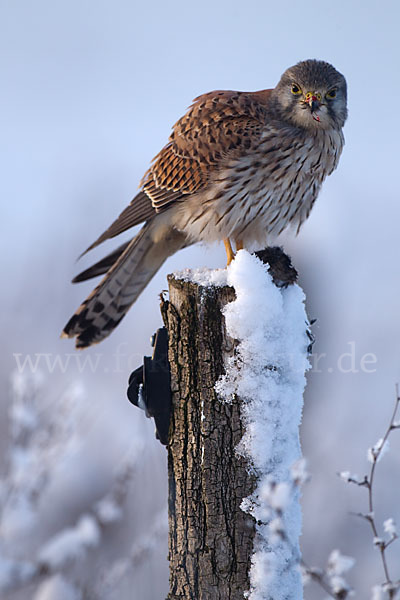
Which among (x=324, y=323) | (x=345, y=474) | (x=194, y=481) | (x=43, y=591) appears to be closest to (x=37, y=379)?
(x=43, y=591)

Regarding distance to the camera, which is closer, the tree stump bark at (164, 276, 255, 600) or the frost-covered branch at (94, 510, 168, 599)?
the tree stump bark at (164, 276, 255, 600)

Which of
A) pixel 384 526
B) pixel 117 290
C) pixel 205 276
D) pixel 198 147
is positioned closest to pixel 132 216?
pixel 117 290

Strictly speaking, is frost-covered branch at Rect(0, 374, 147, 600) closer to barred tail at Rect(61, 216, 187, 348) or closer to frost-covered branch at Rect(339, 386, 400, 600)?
barred tail at Rect(61, 216, 187, 348)

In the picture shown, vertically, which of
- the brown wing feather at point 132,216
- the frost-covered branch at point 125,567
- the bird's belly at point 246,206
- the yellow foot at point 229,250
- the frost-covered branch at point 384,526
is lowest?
the frost-covered branch at point 384,526

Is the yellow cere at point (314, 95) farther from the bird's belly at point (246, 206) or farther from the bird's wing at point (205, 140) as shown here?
the bird's belly at point (246, 206)

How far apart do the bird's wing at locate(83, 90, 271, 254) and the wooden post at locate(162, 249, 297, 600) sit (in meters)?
1.31

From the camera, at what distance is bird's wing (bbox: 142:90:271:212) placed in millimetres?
3262

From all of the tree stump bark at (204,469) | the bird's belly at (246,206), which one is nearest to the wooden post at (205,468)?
the tree stump bark at (204,469)

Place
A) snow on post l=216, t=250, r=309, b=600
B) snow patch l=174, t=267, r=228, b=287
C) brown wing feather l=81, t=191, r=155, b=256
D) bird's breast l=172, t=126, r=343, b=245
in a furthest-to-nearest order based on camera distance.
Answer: brown wing feather l=81, t=191, r=155, b=256, bird's breast l=172, t=126, r=343, b=245, snow patch l=174, t=267, r=228, b=287, snow on post l=216, t=250, r=309, b=600

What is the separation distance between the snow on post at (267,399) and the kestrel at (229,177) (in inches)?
46.8

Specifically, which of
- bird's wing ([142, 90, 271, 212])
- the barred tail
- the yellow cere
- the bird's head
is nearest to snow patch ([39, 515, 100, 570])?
the barred tail

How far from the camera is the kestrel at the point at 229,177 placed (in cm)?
324

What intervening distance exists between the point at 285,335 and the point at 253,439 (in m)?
0.36

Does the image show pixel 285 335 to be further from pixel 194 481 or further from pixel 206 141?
pixel 206 141
